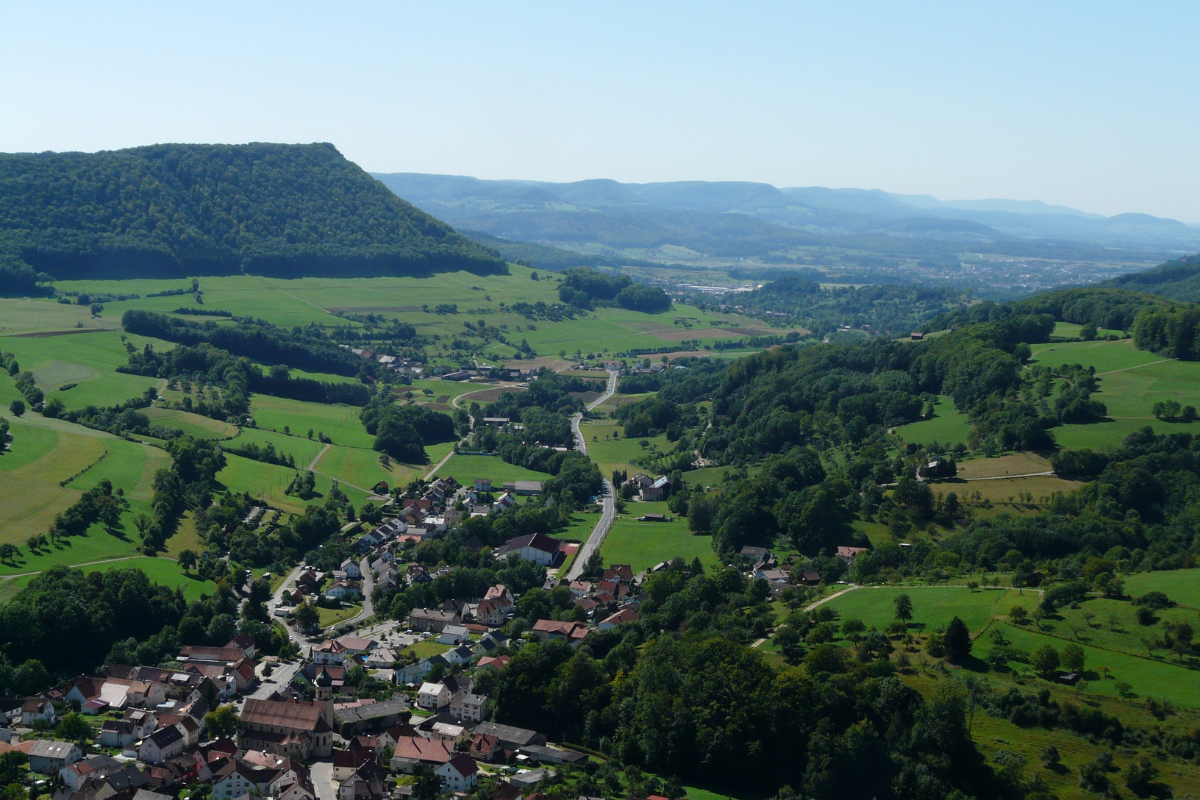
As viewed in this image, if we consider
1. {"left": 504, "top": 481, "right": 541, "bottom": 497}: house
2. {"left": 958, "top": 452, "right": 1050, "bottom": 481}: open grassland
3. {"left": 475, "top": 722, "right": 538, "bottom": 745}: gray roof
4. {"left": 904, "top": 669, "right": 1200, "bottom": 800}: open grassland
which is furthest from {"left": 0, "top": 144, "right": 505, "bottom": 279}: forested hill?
{"left": 904, "top": 669, "right": 1200, "bottom": 800}: open grassland

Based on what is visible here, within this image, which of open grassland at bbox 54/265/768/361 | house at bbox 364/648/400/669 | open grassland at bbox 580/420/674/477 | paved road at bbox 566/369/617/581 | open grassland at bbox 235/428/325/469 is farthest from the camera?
open grassland at bbox 54/265/768/361

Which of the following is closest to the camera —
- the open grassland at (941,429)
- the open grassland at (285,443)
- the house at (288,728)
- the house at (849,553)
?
the house at (288,728)

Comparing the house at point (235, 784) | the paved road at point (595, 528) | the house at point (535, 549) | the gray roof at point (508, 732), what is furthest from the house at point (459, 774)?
the house at point (535, 549)

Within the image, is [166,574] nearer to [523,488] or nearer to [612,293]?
[523,488]

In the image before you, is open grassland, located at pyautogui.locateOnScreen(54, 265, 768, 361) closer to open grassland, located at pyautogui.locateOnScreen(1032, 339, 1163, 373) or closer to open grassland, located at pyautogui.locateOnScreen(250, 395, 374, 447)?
open grassland, located at pyautogui.locateOnScreen(250, 395, 374, 447)

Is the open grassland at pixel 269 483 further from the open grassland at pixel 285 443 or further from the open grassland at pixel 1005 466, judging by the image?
the open grassland at pixel 1005 466

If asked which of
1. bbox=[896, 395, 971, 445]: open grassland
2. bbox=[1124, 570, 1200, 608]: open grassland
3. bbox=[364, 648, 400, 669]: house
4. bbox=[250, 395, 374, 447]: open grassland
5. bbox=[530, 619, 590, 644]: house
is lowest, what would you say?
bbox=[250, 395, 374, 447]: open grassland

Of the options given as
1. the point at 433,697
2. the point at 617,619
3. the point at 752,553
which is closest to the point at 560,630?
the point at 617,619
